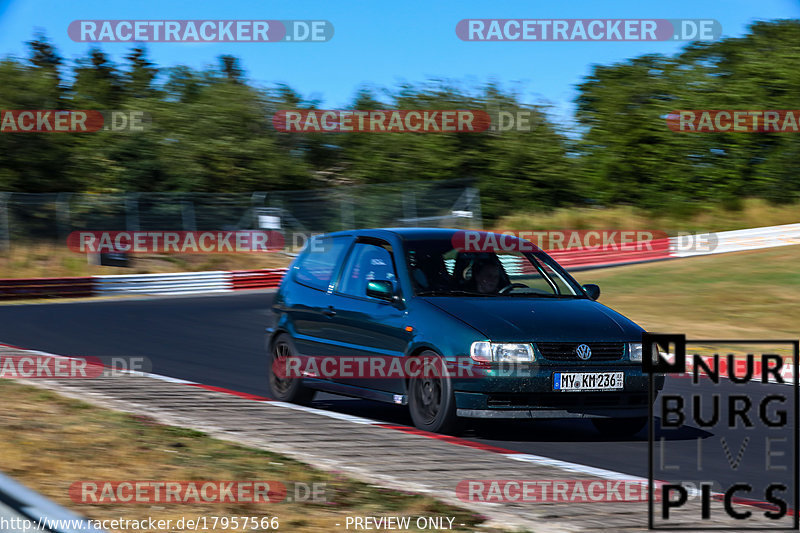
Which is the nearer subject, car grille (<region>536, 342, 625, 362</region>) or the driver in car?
car grille (<region>536, 342, 625, 362</region>)

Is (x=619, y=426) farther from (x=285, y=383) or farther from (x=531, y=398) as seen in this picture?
(x=285, y=383)

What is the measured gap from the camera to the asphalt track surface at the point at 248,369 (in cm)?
742

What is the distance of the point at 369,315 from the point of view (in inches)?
343

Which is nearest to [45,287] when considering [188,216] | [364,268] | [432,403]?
[188,216]

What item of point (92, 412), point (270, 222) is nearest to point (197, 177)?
point (270, 222)

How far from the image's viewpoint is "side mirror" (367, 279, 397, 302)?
27.8 ft

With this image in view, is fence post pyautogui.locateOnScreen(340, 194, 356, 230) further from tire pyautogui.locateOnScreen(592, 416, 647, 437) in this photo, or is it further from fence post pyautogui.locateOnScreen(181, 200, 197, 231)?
tire pyautogui.locateOnScreen(592, 416, 647, 437)

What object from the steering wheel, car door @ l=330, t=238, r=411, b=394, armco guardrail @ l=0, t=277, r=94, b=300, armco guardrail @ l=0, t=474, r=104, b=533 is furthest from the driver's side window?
armco guardrail @ l=0, t=277, r=94, b=300

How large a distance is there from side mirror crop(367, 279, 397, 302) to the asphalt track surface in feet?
3.54

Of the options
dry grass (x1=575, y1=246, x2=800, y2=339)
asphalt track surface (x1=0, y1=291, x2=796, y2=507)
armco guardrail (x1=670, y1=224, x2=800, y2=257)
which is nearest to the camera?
asphalt track surface (x1=0, y1=291, x2=796, y2=507)

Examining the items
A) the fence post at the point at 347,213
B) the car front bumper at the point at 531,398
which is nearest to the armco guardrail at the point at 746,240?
the fence post at the point at 347,213

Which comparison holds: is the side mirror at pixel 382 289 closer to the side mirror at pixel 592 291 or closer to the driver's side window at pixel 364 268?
the driver's side window at pixel 364 268

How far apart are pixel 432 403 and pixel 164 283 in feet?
70.9

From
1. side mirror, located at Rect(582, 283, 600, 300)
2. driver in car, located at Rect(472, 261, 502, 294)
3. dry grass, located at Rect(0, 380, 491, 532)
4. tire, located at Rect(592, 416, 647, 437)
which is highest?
driver in car, located at Rect(472, 261, 502, 294)
